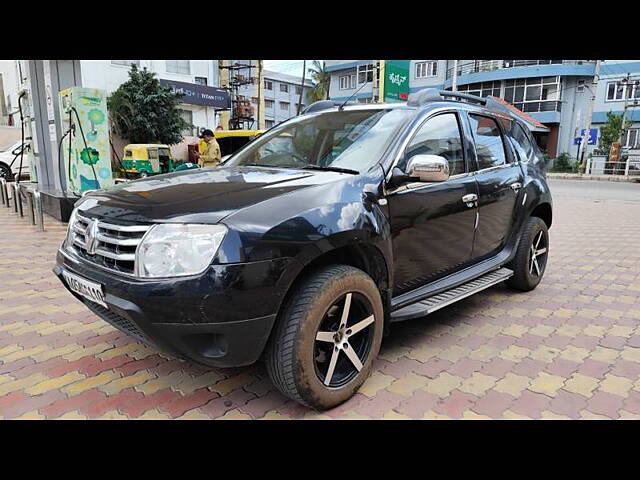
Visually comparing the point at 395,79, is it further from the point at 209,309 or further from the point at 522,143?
the point at 209,309

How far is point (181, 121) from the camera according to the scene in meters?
22.9

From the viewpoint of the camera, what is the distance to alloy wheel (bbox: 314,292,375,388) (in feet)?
8.11

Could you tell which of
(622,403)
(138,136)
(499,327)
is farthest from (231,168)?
(138,136)

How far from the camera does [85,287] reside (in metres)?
2.42

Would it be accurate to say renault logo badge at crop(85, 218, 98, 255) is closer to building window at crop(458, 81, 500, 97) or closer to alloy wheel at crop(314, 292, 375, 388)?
alloy wheel at crop(314, 292, 375, 388)

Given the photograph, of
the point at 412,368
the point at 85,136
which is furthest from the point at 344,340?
the point at 85,136

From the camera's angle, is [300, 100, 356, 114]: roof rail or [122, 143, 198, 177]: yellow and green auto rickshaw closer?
[300, 100, 356, 114]: roof rail

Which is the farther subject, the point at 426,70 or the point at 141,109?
the point at 426,70

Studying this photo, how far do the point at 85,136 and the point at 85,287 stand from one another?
6.53 meters

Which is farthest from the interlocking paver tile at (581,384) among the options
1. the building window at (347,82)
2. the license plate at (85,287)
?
the building window at (347,82)

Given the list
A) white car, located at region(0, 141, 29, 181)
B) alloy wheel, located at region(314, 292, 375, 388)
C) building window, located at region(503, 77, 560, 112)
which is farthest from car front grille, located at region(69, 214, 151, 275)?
building window, located at region(503, 77, 560, 112)

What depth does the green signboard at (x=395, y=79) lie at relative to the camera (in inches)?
537

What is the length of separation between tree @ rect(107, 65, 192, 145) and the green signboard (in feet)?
40.2
